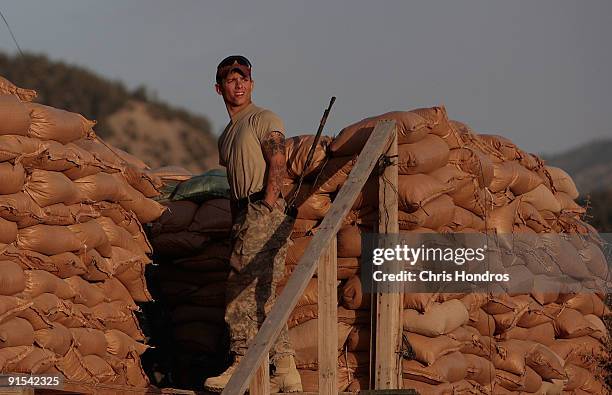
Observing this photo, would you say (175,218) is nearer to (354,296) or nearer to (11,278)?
(354,296)

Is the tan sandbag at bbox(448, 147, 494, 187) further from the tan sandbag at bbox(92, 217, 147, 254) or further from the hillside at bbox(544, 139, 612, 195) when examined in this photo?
the hillside at bbox(544, 139, 612, 195)

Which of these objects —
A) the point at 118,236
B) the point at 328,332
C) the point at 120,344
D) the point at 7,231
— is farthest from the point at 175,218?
the point at 328,332

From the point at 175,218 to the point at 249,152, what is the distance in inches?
80.0

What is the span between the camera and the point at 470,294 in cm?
801

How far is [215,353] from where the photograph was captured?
8.79 metres

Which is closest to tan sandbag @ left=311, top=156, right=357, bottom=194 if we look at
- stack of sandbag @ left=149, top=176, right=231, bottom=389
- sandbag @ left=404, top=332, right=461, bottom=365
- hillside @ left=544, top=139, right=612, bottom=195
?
sandbag @ left=404, top=332, right=461, bottom=365

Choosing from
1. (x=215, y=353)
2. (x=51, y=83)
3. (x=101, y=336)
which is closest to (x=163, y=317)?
(x=215, y=353)

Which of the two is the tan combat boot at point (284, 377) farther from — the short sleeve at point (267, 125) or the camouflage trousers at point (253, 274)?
the short sleeve at point (267, 125)

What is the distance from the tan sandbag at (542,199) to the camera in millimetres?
9172

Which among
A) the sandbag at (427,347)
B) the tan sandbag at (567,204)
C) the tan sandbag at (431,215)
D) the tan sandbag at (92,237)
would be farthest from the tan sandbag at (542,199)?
the tan sandbag at (92,237)

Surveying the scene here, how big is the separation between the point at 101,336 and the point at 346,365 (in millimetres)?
1517

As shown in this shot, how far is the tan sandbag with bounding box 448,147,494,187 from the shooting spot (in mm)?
8008

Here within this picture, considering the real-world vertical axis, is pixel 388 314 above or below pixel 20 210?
below

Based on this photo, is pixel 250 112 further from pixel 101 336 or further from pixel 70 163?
pixel 101 336
